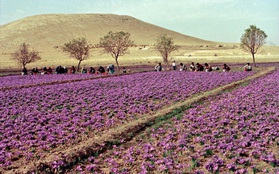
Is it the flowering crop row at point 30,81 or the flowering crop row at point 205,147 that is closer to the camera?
the flowering crop row at point 205,147

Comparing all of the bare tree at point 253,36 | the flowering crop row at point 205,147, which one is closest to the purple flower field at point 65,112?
the flowering crop row at point 205,147

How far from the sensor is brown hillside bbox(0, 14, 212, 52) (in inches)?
5925

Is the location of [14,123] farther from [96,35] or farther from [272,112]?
[96,35]

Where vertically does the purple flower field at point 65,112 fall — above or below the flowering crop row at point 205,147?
above

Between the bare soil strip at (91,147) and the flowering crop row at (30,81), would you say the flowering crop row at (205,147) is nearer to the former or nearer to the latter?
the bare soil strip at (91,147)

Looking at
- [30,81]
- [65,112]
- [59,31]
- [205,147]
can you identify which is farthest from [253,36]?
[59,31]

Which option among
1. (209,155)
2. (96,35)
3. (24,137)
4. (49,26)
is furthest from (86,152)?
(49,26)

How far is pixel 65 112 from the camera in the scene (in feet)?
→ 62.2

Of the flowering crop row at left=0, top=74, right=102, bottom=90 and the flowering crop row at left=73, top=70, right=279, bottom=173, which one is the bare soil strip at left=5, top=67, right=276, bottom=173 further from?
the flowering crop row at left=0, top=74, right=102, bottom=90

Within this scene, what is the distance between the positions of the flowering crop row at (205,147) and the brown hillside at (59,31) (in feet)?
428

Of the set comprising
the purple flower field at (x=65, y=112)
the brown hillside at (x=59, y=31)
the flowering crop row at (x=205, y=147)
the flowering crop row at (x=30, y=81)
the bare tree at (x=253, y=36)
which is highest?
the brown hillside at (x=59, y=31)

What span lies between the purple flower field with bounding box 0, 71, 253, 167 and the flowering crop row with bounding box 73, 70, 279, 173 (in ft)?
8.53

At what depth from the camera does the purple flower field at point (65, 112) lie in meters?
13.0

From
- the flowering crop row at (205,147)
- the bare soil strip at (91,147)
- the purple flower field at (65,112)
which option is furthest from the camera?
the purple flower field at (65,112)
